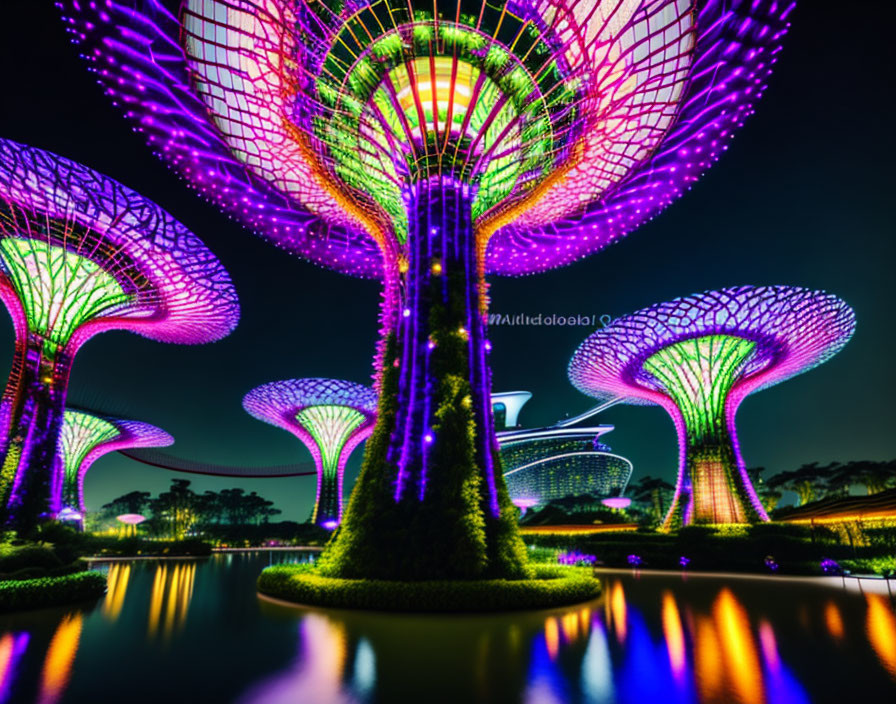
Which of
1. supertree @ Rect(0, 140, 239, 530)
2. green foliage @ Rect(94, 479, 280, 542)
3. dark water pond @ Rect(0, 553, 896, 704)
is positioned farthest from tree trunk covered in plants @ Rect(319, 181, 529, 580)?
green foliage @ Rect(94, 479, 280, 542)

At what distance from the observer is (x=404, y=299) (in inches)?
583

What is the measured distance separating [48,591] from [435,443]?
9.08 metres

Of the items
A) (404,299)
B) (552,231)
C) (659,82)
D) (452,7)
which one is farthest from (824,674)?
(552,231)

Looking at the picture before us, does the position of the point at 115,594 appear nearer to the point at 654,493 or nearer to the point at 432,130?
the point at 432,130

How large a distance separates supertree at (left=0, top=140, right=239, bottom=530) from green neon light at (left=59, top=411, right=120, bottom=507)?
24319mm

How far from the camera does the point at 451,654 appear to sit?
22.2 ft

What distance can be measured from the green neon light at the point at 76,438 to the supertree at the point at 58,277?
2432 centimetres

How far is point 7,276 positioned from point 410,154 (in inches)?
717

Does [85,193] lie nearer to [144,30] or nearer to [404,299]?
[144,30]

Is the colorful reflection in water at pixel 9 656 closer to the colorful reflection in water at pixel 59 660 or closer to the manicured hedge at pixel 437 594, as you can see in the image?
the colorful reflection in water at pixel 59 660

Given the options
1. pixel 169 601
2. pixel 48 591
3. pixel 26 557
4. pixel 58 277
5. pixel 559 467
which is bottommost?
pixel 169 601

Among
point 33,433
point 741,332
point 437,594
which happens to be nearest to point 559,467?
point 741,332

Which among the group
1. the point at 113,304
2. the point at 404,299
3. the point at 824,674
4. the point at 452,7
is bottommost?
the point at 824,674

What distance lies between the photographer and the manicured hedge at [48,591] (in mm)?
10234
